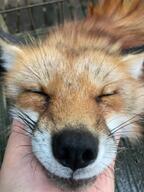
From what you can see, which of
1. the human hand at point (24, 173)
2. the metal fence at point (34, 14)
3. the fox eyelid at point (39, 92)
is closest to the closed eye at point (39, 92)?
the fox eyelid at point (39, 92)

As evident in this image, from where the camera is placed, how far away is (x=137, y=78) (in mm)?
2070

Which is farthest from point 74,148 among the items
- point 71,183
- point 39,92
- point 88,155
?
point 39,92

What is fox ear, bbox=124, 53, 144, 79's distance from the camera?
6.54 feet

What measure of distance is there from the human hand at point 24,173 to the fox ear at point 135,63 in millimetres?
404

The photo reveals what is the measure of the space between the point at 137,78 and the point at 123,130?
0.74 ft

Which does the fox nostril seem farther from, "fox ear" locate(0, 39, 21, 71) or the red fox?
"fox ear" locate(0, 39, 21, 71)

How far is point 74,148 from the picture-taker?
1614 millimetres

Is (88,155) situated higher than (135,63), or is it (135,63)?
(135,63)

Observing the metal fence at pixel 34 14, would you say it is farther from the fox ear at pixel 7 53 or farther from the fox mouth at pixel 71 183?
the fox mouth at pixel 71 183

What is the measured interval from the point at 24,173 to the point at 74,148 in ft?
1.24

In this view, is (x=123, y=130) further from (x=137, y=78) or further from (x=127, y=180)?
(x=127, y=180)

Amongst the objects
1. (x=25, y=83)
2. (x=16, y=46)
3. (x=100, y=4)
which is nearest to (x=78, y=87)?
(x=25, y=83)

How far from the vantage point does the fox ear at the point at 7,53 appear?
1975 mm

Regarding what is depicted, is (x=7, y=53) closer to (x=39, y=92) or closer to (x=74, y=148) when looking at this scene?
(x=39, y=92)
